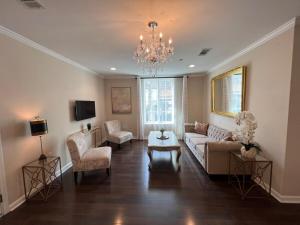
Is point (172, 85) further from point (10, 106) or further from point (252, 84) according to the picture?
point (10, 106)

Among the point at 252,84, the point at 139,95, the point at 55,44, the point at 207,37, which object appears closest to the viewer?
the point at 207,37

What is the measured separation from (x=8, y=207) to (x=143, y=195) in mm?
1872

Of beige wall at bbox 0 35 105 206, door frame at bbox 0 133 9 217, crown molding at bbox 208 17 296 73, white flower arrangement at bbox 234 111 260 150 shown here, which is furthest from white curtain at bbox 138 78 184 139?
door frame at bbox 0 133 9 217

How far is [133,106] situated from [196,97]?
7.92 feet

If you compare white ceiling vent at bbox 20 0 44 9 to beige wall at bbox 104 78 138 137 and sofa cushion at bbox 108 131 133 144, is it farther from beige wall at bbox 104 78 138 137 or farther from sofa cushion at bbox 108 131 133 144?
beige wall at bbox 104 78 138 137

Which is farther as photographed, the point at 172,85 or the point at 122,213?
the point at 172,85

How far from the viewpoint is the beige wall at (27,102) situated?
2178mm

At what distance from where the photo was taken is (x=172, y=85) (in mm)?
5969

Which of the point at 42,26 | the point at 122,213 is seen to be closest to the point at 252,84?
the point at 122,213

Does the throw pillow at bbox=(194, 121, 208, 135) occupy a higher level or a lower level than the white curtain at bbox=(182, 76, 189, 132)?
lower

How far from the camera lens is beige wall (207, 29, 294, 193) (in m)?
2.18

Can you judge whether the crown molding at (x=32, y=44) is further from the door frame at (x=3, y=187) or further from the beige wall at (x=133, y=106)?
the beige wall at (x=133, y=106)

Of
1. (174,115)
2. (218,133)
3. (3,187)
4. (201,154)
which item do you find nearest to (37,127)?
(3,187)

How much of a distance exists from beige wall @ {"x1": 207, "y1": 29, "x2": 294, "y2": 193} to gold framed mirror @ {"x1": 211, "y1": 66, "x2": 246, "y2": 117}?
200mm
